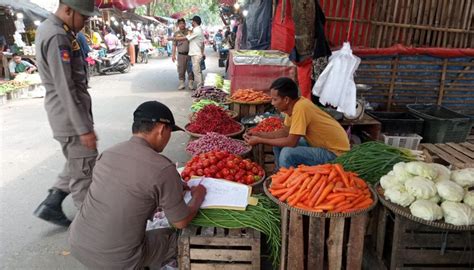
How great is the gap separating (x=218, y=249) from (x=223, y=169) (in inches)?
32.7

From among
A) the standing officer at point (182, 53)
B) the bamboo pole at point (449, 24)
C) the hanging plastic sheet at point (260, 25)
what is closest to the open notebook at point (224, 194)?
the bamboo pole at point (449, 24)

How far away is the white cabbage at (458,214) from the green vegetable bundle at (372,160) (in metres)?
0.83

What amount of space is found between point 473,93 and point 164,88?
897 centimetres

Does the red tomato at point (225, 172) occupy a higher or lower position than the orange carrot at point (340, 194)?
lower

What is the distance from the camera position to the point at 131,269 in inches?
95.2

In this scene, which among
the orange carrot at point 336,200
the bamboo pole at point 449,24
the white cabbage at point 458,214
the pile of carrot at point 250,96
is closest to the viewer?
the white cabbage at point 458,214

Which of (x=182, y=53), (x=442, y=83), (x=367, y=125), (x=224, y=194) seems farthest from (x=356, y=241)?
(x=182, y=53)

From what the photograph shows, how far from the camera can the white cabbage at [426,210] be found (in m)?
2.32

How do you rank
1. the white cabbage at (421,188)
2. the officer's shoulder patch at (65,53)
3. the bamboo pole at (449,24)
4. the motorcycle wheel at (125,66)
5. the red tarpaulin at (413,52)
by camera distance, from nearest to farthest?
the white cabbage at (421,188)
the officer's shoulder patch at (65,53)
the red tarpaulin at (413,52)
the bamboo pole at (449,24)
the motorcycle wheel at (125,66)

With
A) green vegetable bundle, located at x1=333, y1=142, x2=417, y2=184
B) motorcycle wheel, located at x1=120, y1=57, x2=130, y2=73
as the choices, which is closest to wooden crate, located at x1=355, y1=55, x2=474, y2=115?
green vegetable bundle, located at x1=333, y1=142, x2=417, y2=184

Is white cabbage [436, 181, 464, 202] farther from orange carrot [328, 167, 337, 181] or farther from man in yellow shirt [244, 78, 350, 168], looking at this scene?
man in yellow shirt [244, 78, 350, 168]

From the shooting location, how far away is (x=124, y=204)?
2199mm

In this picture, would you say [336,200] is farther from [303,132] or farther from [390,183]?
[303,132]

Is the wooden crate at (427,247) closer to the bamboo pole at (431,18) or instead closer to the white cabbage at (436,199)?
the white cabbage at (436,199)
